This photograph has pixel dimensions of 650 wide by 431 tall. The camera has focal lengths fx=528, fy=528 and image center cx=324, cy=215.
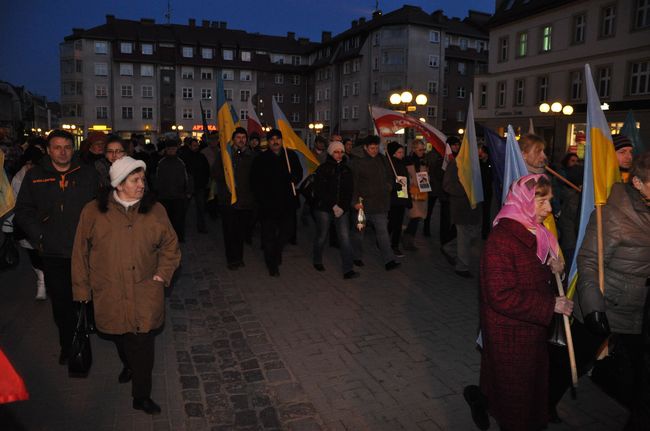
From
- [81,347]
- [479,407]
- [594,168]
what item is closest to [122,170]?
[81,347]

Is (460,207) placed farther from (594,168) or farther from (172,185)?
(172,185)

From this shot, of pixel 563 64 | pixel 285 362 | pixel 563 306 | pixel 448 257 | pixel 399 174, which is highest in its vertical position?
pixel 563 64

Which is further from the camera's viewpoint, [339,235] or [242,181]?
[242,181]

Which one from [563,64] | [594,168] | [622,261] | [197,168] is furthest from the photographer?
[563,64]

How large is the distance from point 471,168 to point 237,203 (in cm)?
374

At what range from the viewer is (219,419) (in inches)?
156

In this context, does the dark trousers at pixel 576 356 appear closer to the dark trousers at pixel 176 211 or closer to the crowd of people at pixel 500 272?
the crowd of people at pixel 500 272

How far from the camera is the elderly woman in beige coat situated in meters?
3.79

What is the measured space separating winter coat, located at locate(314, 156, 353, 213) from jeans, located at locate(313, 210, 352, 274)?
185mm

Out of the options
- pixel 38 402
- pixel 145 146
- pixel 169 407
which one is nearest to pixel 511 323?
pixel 169 407

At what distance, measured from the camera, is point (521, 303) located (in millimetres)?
3119

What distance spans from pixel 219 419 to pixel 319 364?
3.97ft

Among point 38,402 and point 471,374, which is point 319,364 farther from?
point 38,402

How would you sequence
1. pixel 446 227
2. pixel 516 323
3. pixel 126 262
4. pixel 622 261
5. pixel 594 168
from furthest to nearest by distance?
pixel 446 227 < pixel 594 168 < pixel 126 262 < pixel 622 261 < pixel 516 323
